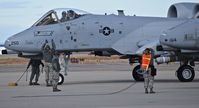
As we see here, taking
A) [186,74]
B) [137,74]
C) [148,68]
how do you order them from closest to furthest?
[148,68]
[186,74]
[137,74]

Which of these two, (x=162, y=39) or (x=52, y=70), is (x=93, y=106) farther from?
(x=162, y=39)

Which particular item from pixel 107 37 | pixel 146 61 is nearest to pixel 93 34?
pixel 107 37

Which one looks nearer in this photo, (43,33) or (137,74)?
(43,33)

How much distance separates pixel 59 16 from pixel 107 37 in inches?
87.1

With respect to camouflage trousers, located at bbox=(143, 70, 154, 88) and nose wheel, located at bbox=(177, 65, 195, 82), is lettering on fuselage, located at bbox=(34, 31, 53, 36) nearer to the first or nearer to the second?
nose wheel, located at bbox=(177, 65, 195, 82)

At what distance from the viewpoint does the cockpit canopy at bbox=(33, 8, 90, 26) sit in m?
23.7

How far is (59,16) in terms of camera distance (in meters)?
23.8

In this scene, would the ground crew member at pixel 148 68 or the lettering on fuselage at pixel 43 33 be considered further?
the lettering on fuselage at pixel 43 33

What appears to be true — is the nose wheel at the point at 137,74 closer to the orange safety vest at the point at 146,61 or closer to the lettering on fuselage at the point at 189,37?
the lettering on fuselage at the point at 189,37

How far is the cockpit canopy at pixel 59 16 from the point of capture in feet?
77.7

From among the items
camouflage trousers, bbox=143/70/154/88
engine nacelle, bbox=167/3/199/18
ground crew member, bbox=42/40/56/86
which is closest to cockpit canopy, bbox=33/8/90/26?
ground crew member, bbox=42/40/56/86

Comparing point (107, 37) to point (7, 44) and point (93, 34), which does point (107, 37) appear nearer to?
point (93, 34)

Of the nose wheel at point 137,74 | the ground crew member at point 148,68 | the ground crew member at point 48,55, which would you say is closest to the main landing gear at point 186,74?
the nose wheel at point 137,74

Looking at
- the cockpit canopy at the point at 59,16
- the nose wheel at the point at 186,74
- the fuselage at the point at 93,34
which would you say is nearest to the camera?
the fuselage at the point at 93,34
